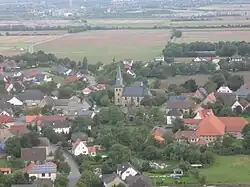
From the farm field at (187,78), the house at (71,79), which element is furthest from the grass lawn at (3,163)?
the farm field at (187,78)

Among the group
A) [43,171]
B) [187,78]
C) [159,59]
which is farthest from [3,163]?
[159,59]

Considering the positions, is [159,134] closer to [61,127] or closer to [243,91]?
[61,127]

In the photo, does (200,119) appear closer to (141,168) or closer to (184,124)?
(184,124)

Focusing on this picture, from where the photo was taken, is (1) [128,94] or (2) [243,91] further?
(2) [243,91]

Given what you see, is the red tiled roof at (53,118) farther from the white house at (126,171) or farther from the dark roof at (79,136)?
the white house at (126,171)

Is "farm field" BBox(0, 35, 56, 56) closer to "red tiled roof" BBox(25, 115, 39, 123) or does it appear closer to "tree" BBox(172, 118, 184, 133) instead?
"red tiled roof" BBox(25, 115, 39, 123)

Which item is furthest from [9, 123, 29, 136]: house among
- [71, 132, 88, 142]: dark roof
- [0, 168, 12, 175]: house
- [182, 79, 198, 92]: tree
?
[182, 79, 198, 92]: tree
